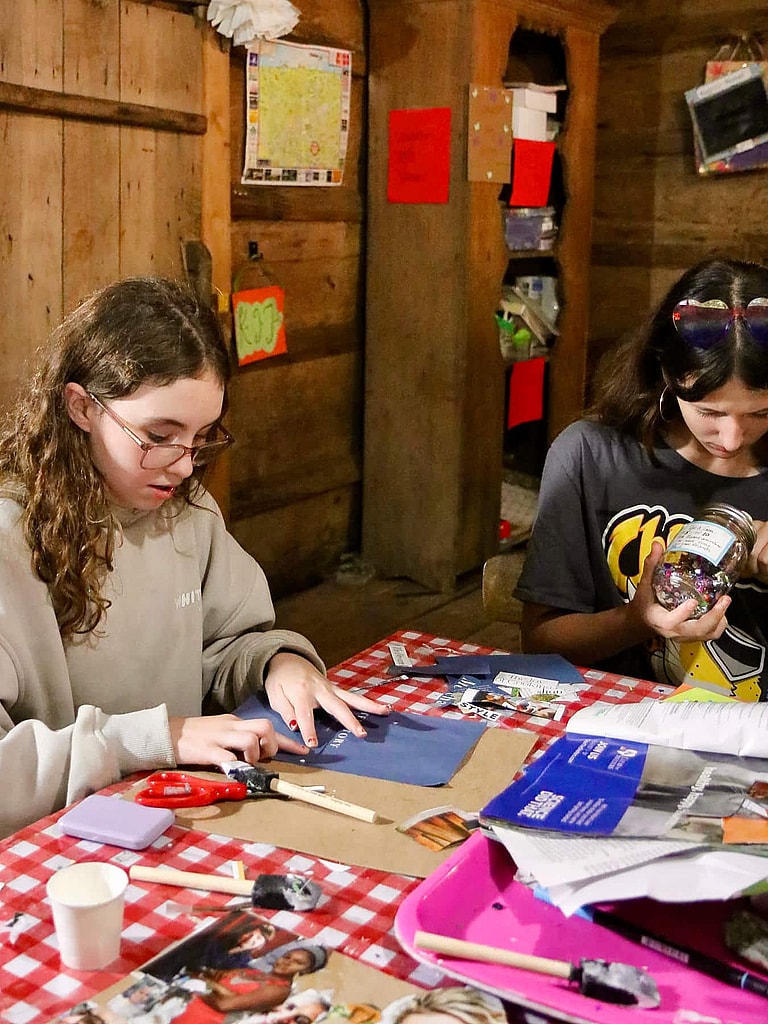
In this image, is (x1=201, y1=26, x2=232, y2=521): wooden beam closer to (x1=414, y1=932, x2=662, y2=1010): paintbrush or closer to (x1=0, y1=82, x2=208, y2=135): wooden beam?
(x1=0, y1=82, x2=208, y2=135): wooden beam

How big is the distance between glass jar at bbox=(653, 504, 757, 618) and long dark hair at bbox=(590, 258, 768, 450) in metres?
0.25

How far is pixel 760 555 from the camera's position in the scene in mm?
1577

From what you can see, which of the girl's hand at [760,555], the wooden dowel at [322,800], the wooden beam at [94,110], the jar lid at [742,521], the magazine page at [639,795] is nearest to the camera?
the magazine page at [639,795]

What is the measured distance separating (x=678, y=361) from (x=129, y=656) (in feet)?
2.93

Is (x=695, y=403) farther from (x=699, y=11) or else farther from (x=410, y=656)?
(x=699, y=11)

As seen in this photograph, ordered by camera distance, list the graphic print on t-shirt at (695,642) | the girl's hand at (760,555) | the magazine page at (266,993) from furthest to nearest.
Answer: the graphic print on t-shirt at (695,642)
the girl's hand at (760,555)
the magazine page at (266,993)

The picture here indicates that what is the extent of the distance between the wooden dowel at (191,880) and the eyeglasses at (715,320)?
3.44ft

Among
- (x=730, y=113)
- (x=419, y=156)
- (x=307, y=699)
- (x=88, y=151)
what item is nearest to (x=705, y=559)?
(x=307, y=699)

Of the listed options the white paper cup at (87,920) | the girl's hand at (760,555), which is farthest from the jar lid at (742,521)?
the white paper cup at (87,920)

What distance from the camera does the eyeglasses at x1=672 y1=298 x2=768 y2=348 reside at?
1616 millimetres

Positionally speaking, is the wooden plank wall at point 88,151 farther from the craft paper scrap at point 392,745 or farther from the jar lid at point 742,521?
the jar lid at point 742,521

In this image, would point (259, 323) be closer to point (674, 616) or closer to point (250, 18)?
point (250, 18)

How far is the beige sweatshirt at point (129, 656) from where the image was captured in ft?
3.80

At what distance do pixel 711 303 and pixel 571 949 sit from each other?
1.05 meters
